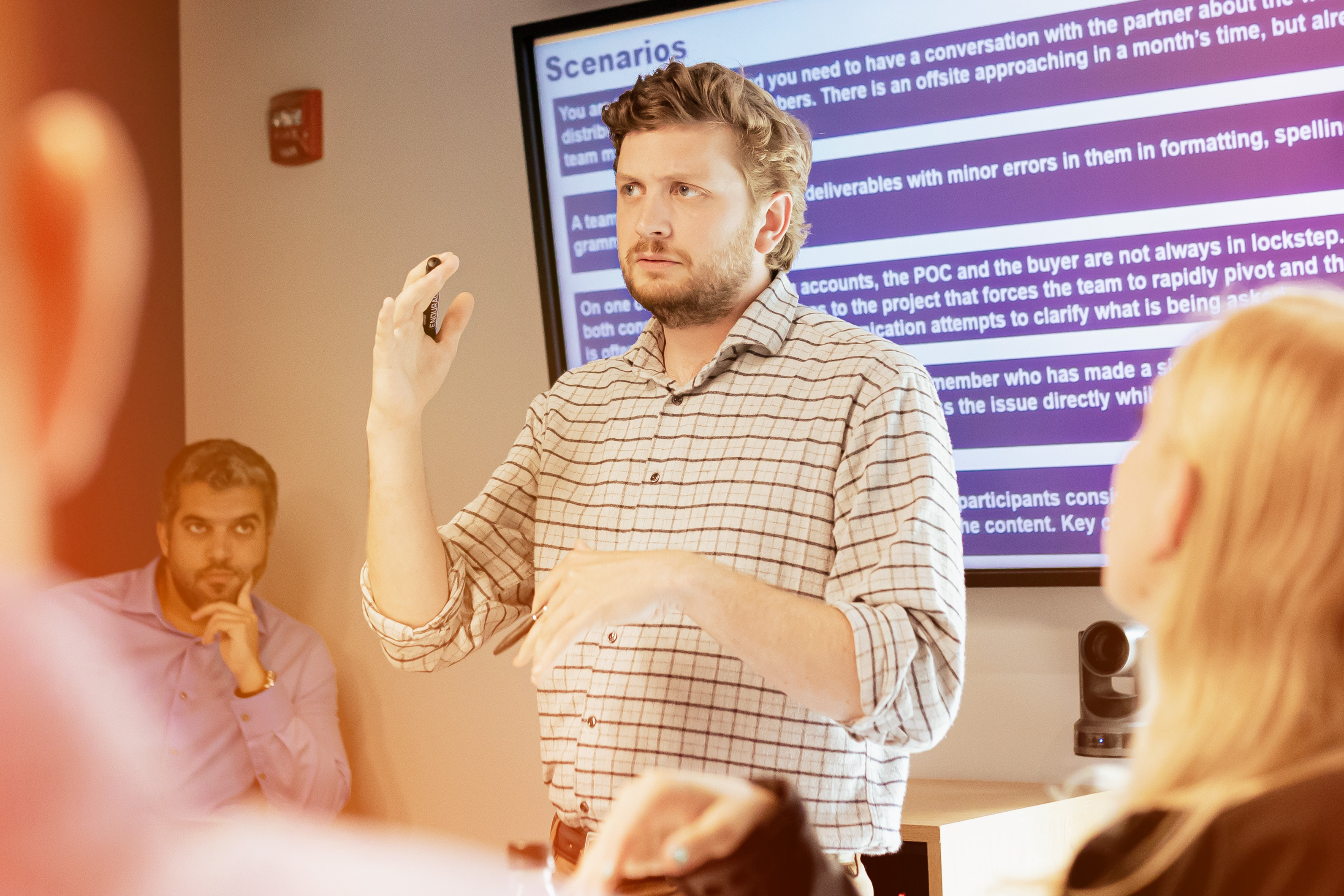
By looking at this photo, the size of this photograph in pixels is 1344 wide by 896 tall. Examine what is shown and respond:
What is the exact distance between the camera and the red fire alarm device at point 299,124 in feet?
9.91

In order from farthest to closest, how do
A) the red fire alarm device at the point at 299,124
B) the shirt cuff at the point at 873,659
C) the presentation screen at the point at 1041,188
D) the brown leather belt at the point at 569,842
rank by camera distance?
the red fire alarm device at the point at 299,124
the presentation screen at the point at 1041,188
the brown leather belt at the point at 569,842
the shirt cuff at the point at 873,659

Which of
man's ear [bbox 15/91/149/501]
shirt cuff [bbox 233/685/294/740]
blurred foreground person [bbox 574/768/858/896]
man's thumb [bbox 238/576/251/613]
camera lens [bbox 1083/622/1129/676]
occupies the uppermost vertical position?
man's ear [bbox 15/91/149/501]

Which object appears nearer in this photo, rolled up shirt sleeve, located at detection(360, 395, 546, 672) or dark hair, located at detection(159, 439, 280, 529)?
rolled up shirt sleeve, located at detection(360, 395, 546, 672)

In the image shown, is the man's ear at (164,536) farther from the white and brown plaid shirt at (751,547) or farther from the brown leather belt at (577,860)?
the brown leather belt at (577,860)

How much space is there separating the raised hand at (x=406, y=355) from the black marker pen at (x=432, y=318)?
0.01 meters

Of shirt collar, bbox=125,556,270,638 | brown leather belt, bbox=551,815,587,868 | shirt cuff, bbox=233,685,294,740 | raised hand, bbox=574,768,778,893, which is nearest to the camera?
raised hand, bbox=574,768,778,893

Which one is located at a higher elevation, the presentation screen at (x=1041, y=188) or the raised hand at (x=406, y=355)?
the presentation screen at (x=1041, y=188)

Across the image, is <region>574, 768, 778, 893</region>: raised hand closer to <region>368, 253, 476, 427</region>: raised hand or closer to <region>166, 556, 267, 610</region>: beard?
<region>368, 253, 476, 427</region>: raised hand

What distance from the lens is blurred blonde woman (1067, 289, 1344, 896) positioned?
0.70 meters

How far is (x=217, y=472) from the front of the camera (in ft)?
9.12

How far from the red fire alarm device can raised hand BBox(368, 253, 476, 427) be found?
1.64 metres

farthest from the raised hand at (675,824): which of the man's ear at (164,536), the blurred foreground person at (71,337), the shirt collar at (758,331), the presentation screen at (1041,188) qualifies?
the man's ear at (164,536)

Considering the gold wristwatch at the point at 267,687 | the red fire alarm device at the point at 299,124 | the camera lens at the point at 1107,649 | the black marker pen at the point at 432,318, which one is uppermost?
the red fire alarm device at the point at 299,124

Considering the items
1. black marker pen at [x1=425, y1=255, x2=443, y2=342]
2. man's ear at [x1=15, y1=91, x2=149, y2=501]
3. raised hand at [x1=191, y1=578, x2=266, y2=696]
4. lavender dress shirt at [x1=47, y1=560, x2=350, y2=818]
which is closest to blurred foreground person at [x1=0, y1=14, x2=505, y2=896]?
man's ear at [x1=15, y1=91, x2=149, y2=501]
